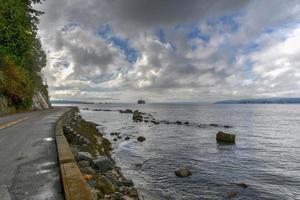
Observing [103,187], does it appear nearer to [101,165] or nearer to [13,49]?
[101,165]

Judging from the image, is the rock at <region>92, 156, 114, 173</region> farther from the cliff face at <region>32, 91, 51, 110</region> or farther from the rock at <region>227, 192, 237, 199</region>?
the cliff face at <region>32, 91, 51, 110</region>

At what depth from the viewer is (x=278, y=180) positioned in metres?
14.7

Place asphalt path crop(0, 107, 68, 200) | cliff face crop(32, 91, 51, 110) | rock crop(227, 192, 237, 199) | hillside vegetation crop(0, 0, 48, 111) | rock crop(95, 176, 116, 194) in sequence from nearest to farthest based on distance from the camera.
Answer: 1. asphalt path crop(0, 107, 68, 200)
2. rock crop(95, 176, 116, 194)
3. rock crop(227, 192, 237, 199)
4. hillside vegetation crop(0, 0, 48, 111)
5. cliff face crop(32, 91, 51, 110)

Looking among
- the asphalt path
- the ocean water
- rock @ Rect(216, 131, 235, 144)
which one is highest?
the asphalt path

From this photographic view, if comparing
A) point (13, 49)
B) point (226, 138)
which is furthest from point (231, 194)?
point (13, 49)

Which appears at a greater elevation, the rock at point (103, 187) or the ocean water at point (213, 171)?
the rock at point (103, 187)

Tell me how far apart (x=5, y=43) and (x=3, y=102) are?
8309 millimetres

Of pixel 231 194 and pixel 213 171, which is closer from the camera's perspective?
pixel 231 194

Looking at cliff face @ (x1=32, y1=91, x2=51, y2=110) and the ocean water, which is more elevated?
cliff face @ (x1=32, y1=91, x2=51, y2=110)

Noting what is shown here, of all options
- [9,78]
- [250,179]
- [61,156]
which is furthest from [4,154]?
[9,78]

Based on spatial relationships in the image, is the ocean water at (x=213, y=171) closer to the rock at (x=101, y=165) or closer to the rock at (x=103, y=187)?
the rock at (x=101, y=165)

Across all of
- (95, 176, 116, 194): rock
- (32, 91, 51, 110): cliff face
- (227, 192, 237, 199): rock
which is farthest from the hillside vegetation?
(227, 192, 237, 199): rock

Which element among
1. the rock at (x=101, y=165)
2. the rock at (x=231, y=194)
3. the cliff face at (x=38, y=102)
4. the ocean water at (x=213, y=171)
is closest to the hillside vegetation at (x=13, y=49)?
the cliff face at (x=38, y=102)

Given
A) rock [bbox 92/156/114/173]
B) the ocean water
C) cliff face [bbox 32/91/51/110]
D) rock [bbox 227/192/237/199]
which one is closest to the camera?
rock [bbox 92/156/114/173]
